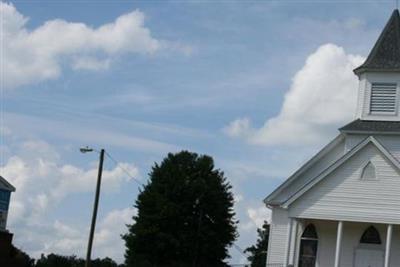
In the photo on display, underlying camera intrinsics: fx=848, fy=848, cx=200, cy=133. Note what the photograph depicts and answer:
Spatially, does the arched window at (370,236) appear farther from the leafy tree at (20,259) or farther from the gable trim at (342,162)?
the leafy tree at (20,259)

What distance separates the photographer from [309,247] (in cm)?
3741

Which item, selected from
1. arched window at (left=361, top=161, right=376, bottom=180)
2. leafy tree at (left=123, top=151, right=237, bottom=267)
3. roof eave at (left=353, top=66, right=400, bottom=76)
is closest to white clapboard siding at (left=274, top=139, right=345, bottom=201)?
roof eave at (left=353, top=66, right=400, bottom=76)

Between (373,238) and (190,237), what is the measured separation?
21.4 m

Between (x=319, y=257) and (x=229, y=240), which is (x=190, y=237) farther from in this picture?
(x=319, y=257)

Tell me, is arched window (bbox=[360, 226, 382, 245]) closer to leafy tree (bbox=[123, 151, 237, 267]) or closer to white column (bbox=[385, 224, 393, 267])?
white column (bbox=[385, 224, 393, 267])

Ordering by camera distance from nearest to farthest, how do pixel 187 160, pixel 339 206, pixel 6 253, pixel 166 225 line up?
1. pixel 339 206
2. pixel 6 253
3. pixel 166 225
4. pixel 187 160

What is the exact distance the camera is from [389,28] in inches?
1587

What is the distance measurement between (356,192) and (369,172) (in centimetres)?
102

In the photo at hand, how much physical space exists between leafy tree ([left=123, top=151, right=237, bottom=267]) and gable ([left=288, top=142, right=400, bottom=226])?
65.6 feet

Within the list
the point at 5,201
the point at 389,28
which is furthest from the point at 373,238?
the point at 5,201

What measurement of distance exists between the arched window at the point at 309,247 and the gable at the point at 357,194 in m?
2.03

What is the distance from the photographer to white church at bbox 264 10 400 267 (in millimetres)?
34875

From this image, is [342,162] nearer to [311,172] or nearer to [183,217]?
[311,172]

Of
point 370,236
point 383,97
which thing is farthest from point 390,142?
point 370,236
